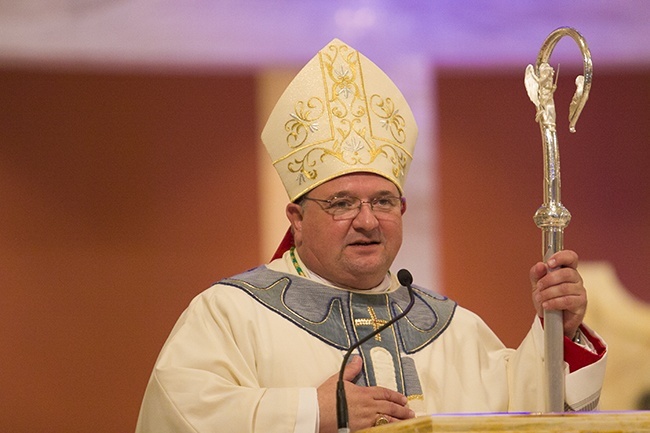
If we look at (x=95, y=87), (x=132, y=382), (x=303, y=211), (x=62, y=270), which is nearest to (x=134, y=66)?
(x=95, y=87)

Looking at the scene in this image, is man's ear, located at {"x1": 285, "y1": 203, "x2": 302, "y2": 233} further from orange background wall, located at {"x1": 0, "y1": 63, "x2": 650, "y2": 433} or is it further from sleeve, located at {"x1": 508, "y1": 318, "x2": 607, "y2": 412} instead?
orange background wall, located at {"x1": 0, "y1": 63, "x2": 650, "y2": 433}

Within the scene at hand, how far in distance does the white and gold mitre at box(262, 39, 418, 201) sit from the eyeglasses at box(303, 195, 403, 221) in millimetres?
85

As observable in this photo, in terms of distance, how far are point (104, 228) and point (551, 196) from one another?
144 inches

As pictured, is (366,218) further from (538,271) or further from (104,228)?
(104,228)

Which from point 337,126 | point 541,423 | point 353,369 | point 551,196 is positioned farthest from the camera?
point 337,126

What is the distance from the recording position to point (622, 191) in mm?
7230

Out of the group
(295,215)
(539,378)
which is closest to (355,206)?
(295,215)

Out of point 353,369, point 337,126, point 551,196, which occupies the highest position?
point 337,126

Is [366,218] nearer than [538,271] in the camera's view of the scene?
No

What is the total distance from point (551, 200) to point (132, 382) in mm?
3605

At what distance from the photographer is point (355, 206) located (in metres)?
3.93

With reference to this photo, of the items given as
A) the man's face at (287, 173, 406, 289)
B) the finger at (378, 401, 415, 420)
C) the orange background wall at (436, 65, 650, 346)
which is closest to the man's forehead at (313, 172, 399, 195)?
the man's face at (287, 173, 406, 289)

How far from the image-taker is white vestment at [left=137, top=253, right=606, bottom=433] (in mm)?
3414

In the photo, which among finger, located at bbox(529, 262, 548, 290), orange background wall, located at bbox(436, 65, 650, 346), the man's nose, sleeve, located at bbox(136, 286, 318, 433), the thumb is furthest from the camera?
orange background wall, located at bbox(436, 65, 650, 346)
